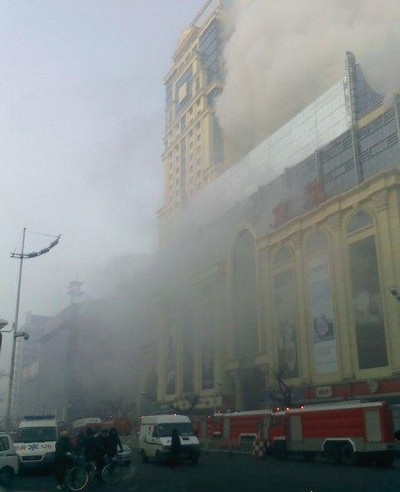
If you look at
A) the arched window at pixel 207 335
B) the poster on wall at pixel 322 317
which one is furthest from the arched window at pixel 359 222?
the arched window at pixel 207 335

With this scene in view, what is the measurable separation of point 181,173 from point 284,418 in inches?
3331

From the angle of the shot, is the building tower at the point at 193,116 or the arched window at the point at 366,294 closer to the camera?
the arched window at the point at 366,294

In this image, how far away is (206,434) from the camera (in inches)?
1336

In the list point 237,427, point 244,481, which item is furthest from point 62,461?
point 237,427

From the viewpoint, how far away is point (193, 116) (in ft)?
339

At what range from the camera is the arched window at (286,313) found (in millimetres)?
44188

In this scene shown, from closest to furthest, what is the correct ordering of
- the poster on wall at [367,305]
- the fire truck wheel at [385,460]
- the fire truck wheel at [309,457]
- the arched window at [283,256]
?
the fire truck wheel at [385,460] < the fire truck wheel at [309,457] < the poster on wall at [367,305] < the arched window at [283,256]

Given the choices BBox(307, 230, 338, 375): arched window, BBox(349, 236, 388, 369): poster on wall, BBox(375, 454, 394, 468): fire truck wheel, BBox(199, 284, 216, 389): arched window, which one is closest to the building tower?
BBox(199, 284, 216, 389): arched window

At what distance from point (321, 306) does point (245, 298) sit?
1236cm

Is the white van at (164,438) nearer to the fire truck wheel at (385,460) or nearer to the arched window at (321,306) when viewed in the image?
the fire truck wheel at (385,460)

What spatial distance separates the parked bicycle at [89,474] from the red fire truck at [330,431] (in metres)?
10.1

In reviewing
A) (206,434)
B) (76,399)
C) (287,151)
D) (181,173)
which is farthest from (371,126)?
(76,399)

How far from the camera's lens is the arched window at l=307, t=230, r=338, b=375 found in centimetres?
4019

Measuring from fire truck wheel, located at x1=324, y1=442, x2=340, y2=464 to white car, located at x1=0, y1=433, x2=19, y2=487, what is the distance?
1308 cm
